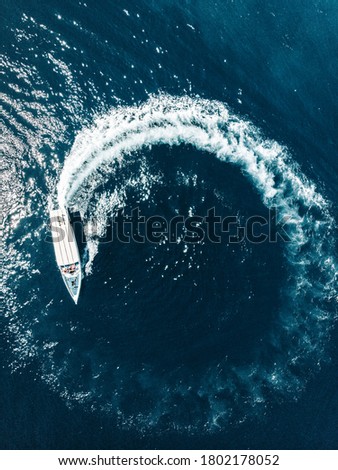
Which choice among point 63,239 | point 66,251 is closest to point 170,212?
point 63,239

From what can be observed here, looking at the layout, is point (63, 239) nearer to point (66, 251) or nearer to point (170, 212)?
point (66, 251)

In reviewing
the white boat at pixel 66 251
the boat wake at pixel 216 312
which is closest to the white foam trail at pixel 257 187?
the boat wake at pixel 216 312

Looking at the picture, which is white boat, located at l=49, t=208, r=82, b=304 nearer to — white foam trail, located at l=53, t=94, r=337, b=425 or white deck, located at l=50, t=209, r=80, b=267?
white deck, located at l=50, t=209, r=80, b=267

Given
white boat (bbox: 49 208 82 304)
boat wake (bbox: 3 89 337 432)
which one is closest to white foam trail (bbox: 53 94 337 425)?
boat wake (bbox: 3 89 337 432)

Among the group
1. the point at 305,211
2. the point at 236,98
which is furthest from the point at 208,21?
the point at 305,211

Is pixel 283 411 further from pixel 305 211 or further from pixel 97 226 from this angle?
pixel 97 226

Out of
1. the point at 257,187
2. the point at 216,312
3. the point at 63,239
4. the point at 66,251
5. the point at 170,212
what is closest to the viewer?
the point at 66,251

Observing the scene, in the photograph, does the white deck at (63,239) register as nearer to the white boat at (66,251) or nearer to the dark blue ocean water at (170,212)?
the white boat at (66,251)

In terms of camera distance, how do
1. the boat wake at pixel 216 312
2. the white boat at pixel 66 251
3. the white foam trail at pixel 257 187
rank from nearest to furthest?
the white boat at pixel 66 251
the boat wake at pixel 216 312
the white foam trail at pixel 257 187
